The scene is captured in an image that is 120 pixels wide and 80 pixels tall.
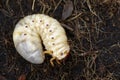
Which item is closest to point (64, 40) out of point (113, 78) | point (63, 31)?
point (63, 31)

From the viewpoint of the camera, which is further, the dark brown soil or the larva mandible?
the dark brown soil

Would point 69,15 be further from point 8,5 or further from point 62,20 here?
point 8,5

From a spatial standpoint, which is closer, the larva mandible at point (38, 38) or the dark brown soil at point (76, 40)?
the larva mandible at point (38, 38)

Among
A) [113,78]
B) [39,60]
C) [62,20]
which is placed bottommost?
[113,78]
